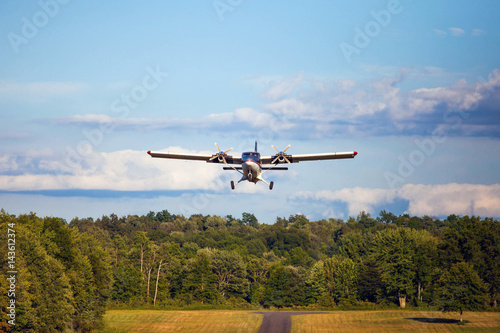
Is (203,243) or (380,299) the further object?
(203,243)

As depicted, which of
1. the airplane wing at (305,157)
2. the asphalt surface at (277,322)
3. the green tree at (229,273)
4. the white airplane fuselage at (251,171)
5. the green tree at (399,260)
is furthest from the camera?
the green tree at (229,273)

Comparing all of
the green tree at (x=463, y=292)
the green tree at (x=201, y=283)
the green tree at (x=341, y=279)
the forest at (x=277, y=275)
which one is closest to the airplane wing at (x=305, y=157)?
the forest at (x=277, y=275)

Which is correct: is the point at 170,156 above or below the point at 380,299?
above

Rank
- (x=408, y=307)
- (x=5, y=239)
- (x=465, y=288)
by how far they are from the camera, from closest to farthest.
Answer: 1. (x=5, y=239)
2. (x=465, y=288)
3. (x=408, y=307)

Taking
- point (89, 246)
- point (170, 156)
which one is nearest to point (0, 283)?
point (170, 156)

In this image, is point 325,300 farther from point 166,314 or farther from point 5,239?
point 5,239

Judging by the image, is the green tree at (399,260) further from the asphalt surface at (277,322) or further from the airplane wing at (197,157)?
the airplane wing at (197,157)

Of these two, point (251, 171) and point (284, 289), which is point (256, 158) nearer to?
point (251, 171)

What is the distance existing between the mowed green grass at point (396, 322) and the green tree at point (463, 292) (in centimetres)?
289

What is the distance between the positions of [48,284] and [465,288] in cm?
6208

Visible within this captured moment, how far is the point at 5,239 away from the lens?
67.4 metres

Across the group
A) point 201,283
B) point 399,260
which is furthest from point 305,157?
point 201,283

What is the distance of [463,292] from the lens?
287ft

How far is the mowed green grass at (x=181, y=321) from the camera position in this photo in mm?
89688
